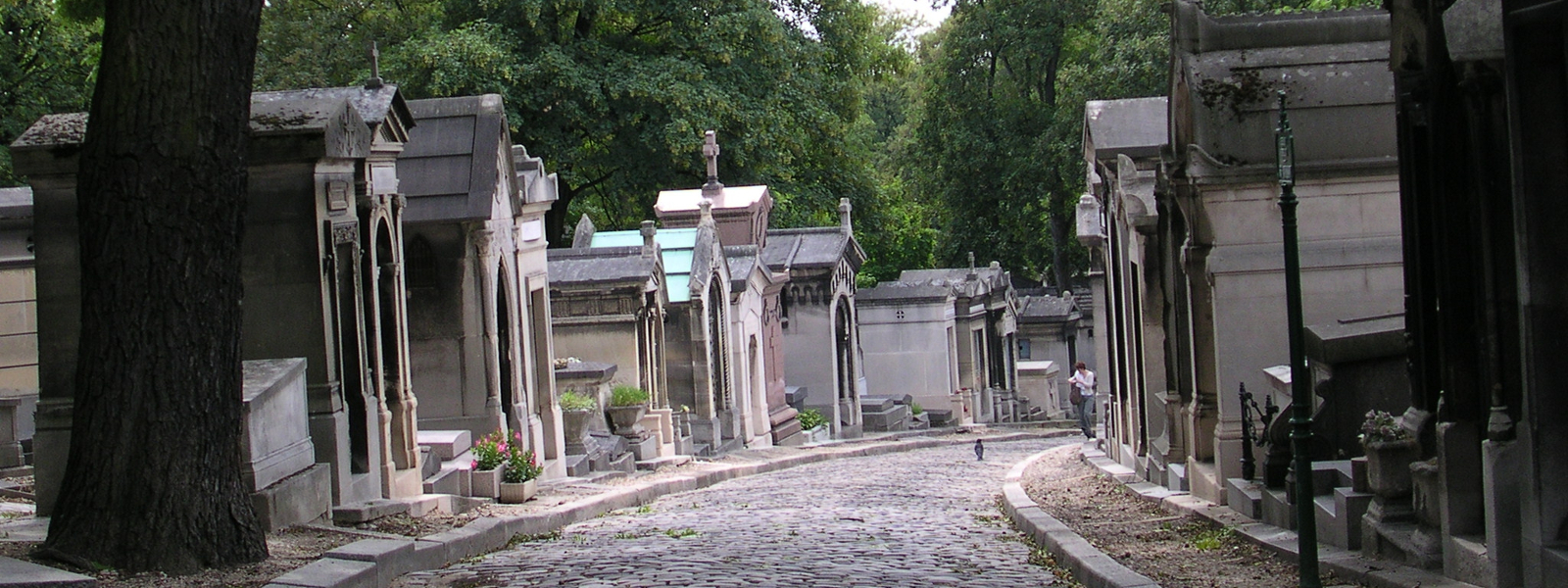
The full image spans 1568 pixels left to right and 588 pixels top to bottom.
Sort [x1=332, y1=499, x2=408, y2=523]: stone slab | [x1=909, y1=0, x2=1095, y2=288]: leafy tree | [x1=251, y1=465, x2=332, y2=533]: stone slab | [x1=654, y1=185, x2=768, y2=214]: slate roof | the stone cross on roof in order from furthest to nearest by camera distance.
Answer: [x1=909, y1=0, x2=1095, y2=288]: leafy tree
[x1=654, y1=185, x2=768, y2=214]: slate roof
the stone cross on roof
[x1=332, y1=499, x2=408, y2=523]: stone slab
[x1=251, y1=465, x2=332, y2=533]: stone slab

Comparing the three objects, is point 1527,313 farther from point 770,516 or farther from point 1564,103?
point 770,516

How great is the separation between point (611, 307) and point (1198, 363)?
10745mm

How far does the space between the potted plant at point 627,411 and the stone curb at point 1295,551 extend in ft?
28.0

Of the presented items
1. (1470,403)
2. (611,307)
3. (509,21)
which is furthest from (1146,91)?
(1470,403)

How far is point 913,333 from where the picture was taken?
35688 mm

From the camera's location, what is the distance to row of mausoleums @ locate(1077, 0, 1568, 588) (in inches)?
245

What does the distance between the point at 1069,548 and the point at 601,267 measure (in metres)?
13.2

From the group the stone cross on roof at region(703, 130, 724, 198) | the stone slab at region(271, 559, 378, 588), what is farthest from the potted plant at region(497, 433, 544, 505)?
the stone cross on roof at region(703, 130, 724, 198)

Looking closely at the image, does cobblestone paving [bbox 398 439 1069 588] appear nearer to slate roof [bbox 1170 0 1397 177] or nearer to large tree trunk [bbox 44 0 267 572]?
large tree trunk [bbox 44 0 267 572]

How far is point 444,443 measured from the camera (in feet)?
46.9

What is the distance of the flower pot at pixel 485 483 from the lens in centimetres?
1420

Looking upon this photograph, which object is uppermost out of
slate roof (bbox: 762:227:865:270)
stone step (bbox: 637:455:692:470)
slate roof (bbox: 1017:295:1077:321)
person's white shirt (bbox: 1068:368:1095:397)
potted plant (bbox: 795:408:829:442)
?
slate roof (bbox: 762:227:865:270)

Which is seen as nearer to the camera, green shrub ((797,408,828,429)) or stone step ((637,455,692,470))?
stone step ((637,455,692,470))

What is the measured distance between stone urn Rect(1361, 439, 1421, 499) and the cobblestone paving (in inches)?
72.3
